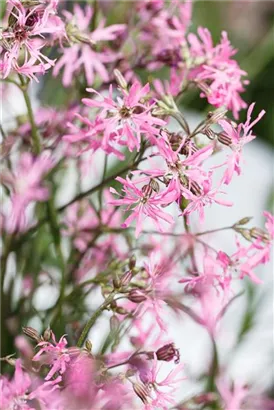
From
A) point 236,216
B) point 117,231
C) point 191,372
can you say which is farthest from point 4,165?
point 236,216

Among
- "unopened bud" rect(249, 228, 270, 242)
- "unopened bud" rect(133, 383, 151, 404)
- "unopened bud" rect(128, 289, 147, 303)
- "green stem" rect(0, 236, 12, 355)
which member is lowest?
"green stem" rect(0, 236, 12, 355)

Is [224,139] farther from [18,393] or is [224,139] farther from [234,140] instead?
[18,393]

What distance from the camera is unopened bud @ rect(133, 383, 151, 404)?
26cm

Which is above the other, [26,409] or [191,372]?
[26,409]

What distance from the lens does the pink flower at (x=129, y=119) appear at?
0.27 m

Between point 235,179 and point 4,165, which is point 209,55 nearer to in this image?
point 4,165

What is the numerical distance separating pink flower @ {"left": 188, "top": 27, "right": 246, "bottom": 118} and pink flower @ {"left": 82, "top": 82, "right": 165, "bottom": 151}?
3 centimetres

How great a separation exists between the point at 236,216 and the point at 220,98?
1.40ft

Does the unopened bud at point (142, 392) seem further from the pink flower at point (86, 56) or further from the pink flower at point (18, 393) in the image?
the pink flower at point (86, 56)

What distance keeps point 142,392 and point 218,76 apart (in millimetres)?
135

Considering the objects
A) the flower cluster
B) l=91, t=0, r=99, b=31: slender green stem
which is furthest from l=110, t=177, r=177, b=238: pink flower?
l=91, t=0, r=99, b=31: slender green stem

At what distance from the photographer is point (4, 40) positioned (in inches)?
10.4

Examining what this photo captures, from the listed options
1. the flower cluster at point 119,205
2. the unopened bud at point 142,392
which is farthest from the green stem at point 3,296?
the unopened bud at point 142,392

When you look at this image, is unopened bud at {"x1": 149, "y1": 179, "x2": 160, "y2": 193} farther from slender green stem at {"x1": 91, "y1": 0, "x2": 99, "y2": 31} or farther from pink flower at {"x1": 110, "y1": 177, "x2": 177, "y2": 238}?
slender green stem at {"x1": 91, "y1": 0, "x2": 99, "y2": 31}
